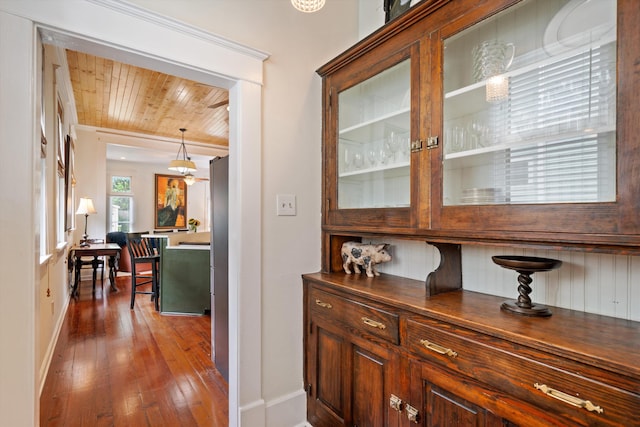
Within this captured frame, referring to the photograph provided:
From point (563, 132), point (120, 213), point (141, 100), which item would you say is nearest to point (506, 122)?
point (563, 132)

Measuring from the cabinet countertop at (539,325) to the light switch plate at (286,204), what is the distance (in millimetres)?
612

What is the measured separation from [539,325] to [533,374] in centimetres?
18

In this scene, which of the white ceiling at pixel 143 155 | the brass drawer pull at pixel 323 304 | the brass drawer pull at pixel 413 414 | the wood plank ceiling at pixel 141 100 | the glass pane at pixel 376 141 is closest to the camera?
the brass drawer pull at pixel 413 414

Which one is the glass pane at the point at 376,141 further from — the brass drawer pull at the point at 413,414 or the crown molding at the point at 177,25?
the brass drawer pull at the point at 413,414

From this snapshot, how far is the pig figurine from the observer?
1863mm

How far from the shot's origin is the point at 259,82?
185cm

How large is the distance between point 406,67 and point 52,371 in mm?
3391

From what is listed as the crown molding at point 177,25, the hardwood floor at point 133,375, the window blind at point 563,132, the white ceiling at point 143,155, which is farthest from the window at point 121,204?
the window blind at point 563,132

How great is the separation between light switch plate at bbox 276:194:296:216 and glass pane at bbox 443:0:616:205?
0.96 metres

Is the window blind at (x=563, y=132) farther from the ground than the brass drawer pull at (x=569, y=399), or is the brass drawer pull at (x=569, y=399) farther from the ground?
the window blind at (x=563, y=132)

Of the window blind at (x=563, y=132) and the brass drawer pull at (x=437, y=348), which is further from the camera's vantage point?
the brass drawer pull at (x=437, y=348)

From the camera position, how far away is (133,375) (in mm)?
2529

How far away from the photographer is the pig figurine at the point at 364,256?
186 cm

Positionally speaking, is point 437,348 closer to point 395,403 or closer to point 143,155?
point 395,403
